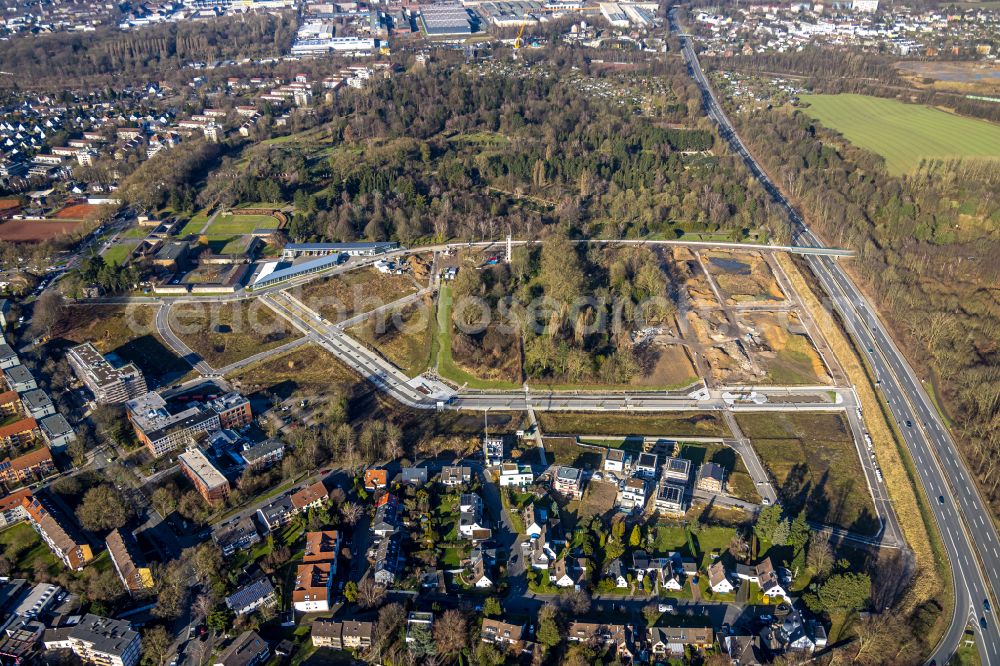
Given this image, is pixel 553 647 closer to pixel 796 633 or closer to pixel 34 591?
pixel 796 633

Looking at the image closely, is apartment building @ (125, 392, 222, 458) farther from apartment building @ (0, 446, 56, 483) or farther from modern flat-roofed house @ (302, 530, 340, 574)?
modern flat-roofed house @ (302, 530, 340, 574)

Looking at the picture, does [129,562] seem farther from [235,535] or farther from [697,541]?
[697,541]

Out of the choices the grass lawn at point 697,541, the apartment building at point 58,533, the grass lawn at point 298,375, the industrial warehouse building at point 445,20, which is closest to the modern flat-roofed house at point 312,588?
the apartment building at point 58,533

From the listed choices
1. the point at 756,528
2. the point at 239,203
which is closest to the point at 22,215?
the point at 239,203

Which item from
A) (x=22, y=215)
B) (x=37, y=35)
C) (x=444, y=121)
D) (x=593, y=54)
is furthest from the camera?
(x=37, y=35)

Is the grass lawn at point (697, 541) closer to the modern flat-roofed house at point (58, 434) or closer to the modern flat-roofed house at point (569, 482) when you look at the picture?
the modern flat-roofed house at point (569, 482)

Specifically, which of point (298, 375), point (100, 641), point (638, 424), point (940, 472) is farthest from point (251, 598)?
point (940, 472)
